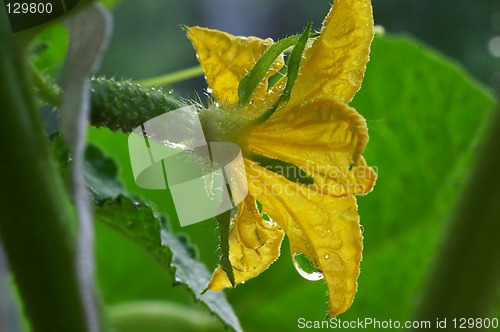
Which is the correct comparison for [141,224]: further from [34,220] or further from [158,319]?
[158,319]

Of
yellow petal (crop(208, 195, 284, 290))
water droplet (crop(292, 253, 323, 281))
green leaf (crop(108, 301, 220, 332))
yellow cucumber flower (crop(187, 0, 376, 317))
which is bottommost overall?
green leaf (crop(108, 301, 220, 332))

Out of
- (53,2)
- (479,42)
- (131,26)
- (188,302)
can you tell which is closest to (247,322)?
(188,302)

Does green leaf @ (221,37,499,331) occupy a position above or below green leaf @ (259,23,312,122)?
below

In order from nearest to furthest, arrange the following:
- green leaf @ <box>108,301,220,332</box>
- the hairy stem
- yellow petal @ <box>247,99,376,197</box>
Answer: the hairy stem < yellow petal @ <box>247,99,376,197</box> < green leaf @ <box>108,301,220,332</box>

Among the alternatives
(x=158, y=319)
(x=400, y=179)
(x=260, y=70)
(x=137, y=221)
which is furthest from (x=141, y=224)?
(x=400, y=179)

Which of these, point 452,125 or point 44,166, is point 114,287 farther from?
point 44,166

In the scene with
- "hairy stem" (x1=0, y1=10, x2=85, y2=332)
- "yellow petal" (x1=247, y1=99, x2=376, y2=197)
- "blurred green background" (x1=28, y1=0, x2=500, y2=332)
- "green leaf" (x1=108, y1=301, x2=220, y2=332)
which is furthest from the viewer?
"blurred green background" (x1=28, y1=0, x2=500, y2=332)

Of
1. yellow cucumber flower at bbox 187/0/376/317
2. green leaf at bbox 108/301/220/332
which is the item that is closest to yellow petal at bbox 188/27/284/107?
yellow cucumber flower at bbox 187/0/376/317

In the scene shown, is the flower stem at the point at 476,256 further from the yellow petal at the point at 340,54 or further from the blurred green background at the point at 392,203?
the blurred green background at the point at 392,203

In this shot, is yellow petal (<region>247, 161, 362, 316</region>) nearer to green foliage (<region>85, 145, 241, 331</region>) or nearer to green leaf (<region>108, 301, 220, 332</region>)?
green foliage (<region>85, 145, 241, 331</region>)
